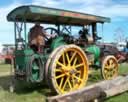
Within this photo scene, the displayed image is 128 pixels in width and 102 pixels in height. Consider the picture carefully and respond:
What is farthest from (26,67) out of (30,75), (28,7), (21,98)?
(28,7)

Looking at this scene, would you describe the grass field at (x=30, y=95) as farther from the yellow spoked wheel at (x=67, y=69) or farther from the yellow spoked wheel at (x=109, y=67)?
the yellow spoked wheel at (x=109, y=67)

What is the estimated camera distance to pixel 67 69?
9305 millimetres

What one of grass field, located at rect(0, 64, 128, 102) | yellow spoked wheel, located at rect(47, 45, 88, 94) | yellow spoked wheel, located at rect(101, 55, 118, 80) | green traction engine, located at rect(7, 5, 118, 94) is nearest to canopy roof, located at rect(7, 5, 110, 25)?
green traction engine, located at rect(7, 5, 118, 94)

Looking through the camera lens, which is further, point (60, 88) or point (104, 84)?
point (60, 88)

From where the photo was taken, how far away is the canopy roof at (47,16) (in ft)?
29.3

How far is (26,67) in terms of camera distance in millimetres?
9125

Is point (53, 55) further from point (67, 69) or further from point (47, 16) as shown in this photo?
point (47, 16)

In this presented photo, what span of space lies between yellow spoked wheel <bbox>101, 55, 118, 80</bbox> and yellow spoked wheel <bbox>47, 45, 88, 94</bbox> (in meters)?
1.75

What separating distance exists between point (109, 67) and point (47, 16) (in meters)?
3.15

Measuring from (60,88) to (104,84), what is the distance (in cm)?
126

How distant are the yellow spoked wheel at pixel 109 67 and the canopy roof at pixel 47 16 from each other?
137 centimetres

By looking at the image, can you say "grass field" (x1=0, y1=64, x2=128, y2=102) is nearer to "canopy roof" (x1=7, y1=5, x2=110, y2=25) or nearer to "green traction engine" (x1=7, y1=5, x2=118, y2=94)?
"green traction engine" (x1=7, y1=5, x2=118, y2=94)

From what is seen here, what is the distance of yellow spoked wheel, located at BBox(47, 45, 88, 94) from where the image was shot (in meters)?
8.70

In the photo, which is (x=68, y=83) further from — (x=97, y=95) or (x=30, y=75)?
(x=97, y=95)
